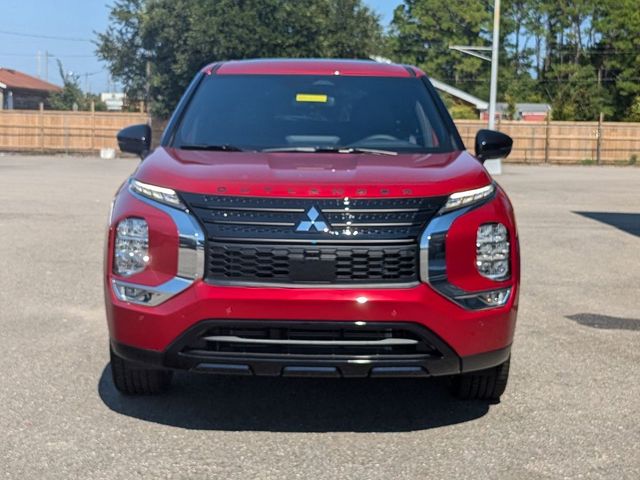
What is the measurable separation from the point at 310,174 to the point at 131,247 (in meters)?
0.87

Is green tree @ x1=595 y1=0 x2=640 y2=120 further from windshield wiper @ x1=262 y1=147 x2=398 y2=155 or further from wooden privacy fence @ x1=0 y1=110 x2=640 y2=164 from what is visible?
windshield wiper @ x1=262 y1=147 x2=398 y2=155

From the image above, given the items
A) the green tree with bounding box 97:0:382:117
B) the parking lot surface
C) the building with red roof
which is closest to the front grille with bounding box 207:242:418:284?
the parking lot surface

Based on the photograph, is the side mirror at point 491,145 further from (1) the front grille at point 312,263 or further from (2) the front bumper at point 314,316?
(1) the front grille at point 312,263

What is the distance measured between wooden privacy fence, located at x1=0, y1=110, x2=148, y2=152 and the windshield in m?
37.1

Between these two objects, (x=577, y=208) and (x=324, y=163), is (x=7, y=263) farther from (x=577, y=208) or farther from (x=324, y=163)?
(x=577, y=208)

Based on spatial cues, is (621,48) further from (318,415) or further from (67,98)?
(318,415)

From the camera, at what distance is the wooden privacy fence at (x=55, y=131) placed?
4175cm

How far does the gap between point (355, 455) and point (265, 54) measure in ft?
125

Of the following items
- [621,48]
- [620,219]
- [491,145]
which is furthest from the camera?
[621,48]

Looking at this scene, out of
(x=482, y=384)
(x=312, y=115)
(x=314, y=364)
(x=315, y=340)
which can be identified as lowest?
(x=482, y=384)

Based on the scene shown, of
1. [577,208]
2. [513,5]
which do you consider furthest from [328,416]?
[513,5]

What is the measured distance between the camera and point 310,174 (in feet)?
14.4

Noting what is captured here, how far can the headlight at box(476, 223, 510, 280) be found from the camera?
430cm

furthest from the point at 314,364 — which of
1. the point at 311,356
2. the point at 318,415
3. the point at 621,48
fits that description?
the point at 621,48
